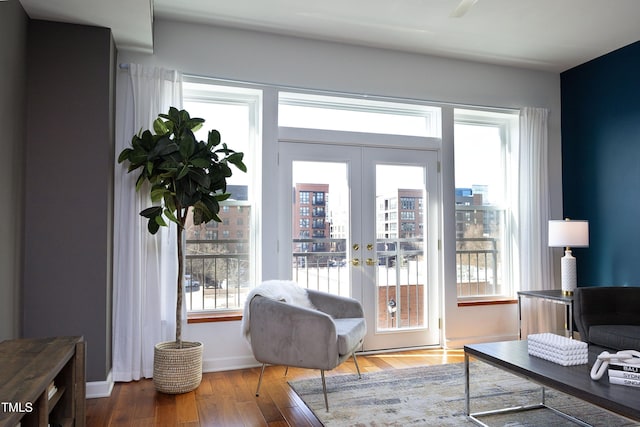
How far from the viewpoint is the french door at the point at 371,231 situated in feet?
13.8

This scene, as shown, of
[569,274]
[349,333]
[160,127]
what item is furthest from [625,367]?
[160,127]

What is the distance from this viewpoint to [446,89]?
463 cm

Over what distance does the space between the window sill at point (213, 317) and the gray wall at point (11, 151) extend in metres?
1.25

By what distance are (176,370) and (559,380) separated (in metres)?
2.34

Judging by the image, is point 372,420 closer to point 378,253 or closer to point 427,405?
point 427,405

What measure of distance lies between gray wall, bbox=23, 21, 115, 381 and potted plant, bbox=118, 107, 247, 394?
30 cm

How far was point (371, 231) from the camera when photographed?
438 cm

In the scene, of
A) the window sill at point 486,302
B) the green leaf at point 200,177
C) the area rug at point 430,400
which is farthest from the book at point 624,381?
the green leaf at point 200,177

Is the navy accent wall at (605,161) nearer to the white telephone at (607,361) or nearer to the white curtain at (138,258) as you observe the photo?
the white telephone at (607,361)

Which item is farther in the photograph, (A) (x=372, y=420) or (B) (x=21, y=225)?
(B) (x=21, y=225)

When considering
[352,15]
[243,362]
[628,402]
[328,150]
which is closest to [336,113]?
[328,150]

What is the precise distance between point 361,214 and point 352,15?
5.57 feet

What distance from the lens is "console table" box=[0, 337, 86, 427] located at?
1.62 metres

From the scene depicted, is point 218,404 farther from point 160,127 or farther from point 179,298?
point 160,127
